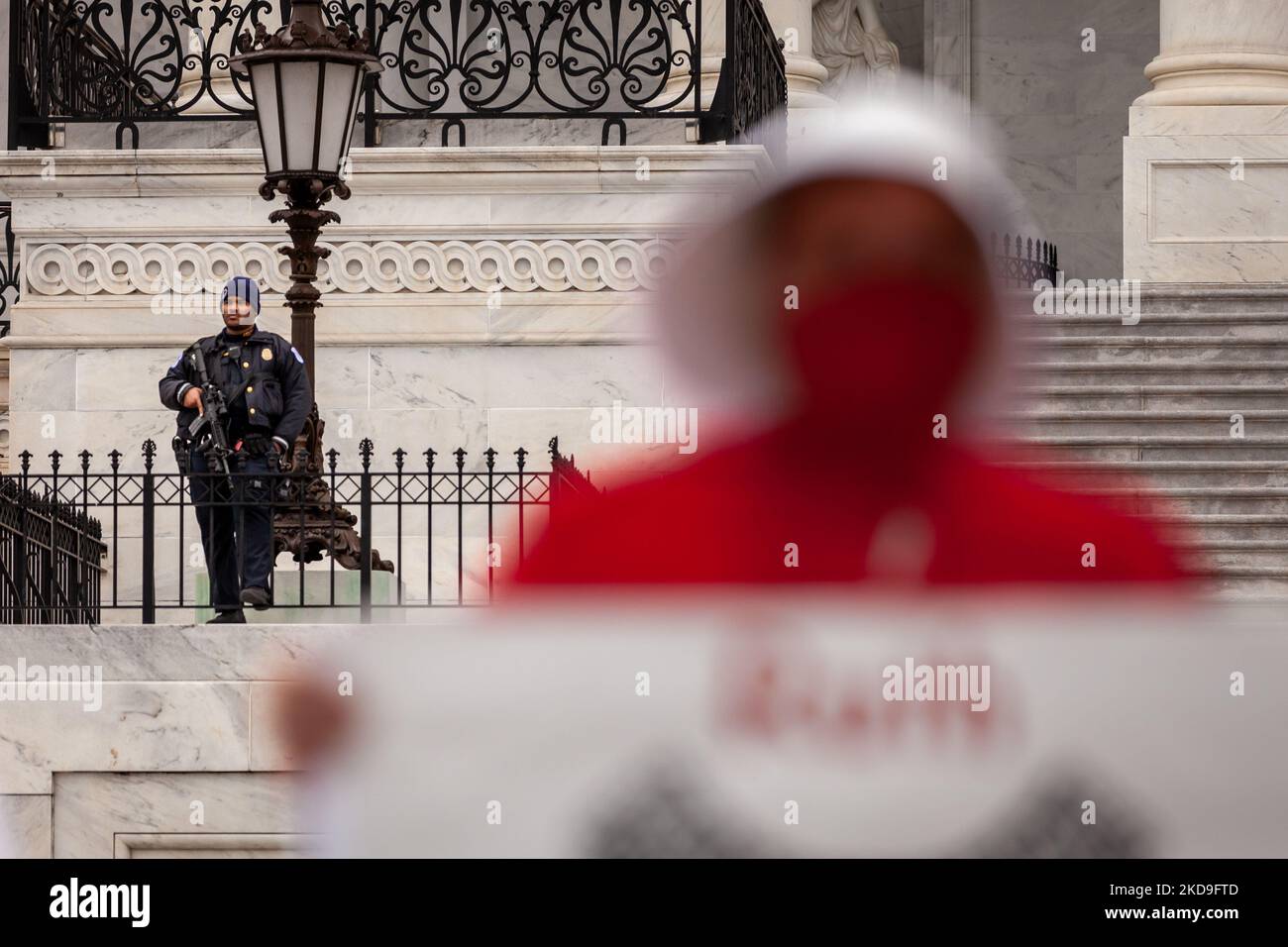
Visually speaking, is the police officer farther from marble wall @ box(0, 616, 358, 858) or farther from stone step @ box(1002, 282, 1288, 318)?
stone step @ box(1002, 282, 1288, 318)

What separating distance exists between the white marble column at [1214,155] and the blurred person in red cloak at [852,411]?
654 inches

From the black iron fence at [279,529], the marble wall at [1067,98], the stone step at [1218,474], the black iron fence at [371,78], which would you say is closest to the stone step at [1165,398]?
the stone step at [1218,474]

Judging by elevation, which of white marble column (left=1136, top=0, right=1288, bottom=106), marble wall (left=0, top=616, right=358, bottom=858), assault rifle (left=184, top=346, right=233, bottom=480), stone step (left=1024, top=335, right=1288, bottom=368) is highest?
white marble column (left=1136, top=0, right=1288, bottom=106)

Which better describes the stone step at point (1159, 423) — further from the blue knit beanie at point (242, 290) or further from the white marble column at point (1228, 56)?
the blue knit beanie at point (242, 290)

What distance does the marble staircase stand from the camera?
14016 mm

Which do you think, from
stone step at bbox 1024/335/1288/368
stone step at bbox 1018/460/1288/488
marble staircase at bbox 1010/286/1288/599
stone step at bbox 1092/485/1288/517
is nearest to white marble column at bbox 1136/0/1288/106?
marble staircase at bbox 1010/286/1288/599

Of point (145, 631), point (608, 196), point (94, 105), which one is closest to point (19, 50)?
point (94, 105)

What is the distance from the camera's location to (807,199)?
2.16 meters

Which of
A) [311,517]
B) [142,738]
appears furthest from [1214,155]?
[142,738]

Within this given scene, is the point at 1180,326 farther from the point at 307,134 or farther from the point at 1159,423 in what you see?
the point at 307,134

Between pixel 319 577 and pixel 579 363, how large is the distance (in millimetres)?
3906

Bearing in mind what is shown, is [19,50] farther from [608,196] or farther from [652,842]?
[652,842]

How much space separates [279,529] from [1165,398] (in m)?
7.67

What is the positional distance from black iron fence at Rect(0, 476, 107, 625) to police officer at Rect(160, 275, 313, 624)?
22.6 inches
